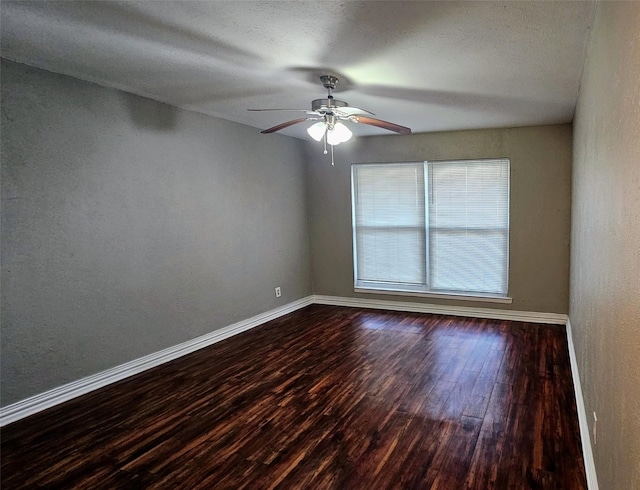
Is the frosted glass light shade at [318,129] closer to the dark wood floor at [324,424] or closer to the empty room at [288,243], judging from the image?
the empty room at [288,243]

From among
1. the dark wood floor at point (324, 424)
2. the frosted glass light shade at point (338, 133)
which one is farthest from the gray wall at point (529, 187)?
the frosted glass light shade at point (338, 133)

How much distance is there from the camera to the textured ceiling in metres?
1.91

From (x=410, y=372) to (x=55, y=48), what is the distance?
349cm

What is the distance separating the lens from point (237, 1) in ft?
5.94

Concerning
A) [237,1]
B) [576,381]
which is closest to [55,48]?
[237,1]

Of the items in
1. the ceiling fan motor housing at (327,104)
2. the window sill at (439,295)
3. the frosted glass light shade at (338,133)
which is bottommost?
the window sill at (439,295)

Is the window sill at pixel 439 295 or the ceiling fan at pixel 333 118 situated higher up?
the ceiling fan at pixel 333 118

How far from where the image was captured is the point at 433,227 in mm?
5219

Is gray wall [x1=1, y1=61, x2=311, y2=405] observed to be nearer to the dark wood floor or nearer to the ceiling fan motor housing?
the dark wood floor

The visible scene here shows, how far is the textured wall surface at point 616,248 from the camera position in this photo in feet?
3.59

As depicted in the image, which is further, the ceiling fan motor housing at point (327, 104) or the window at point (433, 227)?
the window at point (433, 227)

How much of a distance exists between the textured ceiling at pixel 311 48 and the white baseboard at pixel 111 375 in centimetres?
236

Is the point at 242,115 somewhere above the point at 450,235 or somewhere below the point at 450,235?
above

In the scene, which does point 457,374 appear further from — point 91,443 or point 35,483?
point 35,483
